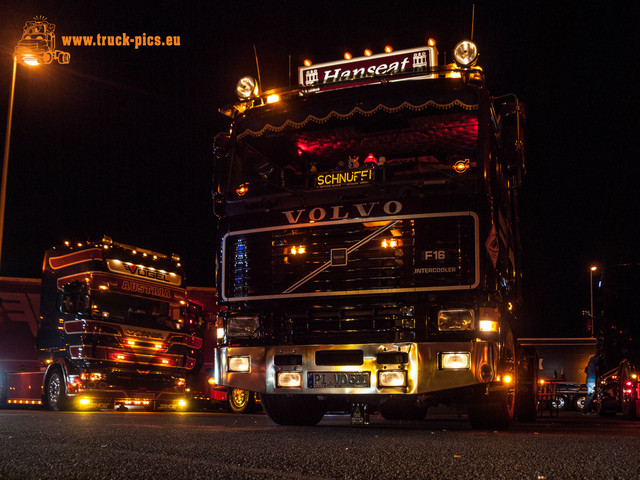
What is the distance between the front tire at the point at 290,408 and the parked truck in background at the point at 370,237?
0.02 meters

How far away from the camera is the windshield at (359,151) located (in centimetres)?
836

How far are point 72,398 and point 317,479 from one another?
Result: 13.6 m

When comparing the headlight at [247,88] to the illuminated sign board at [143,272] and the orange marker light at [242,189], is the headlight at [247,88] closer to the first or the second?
the orange marker light at [242,189]

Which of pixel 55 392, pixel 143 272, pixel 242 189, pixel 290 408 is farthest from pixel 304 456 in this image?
pixel 55 392

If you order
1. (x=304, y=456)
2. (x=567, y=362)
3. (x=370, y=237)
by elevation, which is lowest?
(x=304, y=456)

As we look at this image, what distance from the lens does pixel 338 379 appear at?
26.3 feet

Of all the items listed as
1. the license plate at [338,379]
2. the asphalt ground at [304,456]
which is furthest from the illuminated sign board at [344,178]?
the asphalt ground at [304,456]

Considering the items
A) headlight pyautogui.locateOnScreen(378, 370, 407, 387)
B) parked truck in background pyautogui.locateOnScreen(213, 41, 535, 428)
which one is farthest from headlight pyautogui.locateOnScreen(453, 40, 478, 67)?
headlight pyautogui.locateOnScreen(378, 370, 407, 387)

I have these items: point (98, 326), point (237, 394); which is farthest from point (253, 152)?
point (237, 394)

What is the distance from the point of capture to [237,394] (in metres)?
18.2

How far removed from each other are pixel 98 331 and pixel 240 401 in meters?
3.87

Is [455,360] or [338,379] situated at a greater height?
[455,360]

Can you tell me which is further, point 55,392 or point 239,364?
point 55,392

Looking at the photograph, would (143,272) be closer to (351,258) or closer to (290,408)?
(290,408)
